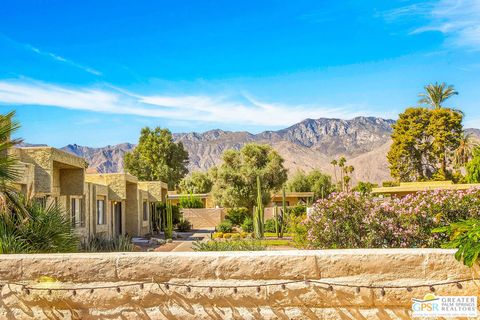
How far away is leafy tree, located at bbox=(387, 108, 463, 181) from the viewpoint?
50719 mm

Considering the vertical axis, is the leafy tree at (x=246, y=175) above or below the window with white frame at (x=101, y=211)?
above

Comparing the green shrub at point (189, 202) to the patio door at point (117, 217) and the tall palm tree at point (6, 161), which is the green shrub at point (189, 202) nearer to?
the patio door at point (117, 217)

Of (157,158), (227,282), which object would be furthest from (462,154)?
(227,282)

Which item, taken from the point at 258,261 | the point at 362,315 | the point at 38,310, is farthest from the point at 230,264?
the point at 38,310

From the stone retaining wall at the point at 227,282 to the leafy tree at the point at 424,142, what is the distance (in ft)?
159

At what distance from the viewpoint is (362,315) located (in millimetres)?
4520

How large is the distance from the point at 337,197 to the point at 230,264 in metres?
7.81

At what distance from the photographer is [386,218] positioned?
1113 cm

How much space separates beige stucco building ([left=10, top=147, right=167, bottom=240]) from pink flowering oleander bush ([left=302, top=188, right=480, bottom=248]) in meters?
5.73

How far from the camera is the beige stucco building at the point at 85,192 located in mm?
17125

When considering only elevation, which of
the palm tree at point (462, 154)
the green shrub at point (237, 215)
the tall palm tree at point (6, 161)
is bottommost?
the green shrub at point (237, 215)

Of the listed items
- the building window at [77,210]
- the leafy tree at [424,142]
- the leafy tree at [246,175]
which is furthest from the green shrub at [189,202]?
the building window at [77,210]

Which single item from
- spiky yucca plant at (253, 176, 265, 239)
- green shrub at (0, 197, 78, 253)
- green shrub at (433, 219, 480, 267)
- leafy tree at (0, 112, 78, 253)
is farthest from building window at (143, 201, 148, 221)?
green shrub at (433, 219, 480, 267)

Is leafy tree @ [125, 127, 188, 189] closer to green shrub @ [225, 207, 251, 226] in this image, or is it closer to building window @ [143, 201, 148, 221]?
green shrub @ [225, 207, 251, 226]
